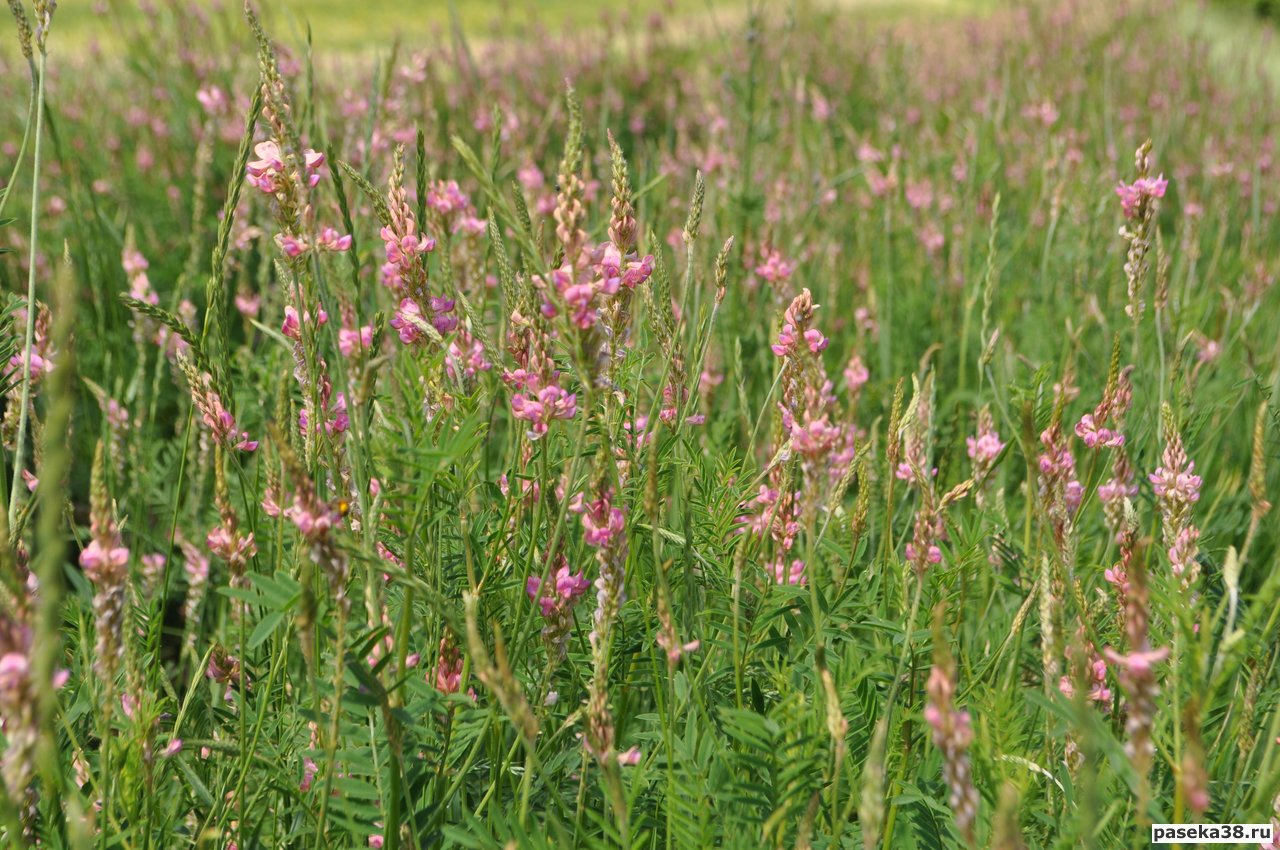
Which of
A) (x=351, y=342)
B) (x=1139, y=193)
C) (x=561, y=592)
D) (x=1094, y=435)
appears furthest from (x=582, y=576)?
(x=1139, y=193)

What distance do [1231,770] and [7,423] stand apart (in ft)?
5.91

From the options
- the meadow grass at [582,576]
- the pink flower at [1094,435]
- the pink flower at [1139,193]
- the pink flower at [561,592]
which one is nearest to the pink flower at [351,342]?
the meadow grass at [582,576]

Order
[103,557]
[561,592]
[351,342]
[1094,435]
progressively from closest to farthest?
[103,557], [351,342], [561,592], [1094,435]

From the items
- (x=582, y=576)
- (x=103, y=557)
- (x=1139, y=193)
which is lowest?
(x=582, y=576)

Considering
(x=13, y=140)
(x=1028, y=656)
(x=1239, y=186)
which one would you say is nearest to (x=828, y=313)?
(x=1028, y=656)

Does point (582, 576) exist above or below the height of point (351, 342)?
below

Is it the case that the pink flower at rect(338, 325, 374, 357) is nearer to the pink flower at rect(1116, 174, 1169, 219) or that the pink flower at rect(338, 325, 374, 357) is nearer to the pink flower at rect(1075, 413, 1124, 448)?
the pink flower at rect(1075, 413, 1124, 448)

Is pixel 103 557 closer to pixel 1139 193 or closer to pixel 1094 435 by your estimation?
pixel 1094 435

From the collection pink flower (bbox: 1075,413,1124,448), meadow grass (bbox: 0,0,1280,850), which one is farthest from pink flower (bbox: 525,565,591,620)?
pink flower (bbox: 1075,413,1124,448)

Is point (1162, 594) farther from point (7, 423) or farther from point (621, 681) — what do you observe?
point (7, 423)

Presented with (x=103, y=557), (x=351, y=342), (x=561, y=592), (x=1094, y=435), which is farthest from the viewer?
(x=1094, y=435)

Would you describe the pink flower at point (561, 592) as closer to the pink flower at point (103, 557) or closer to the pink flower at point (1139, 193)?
the pink flower at point (103, 557)

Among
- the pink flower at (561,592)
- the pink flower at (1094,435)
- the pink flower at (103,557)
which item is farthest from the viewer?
the pink flower at (1094,435)

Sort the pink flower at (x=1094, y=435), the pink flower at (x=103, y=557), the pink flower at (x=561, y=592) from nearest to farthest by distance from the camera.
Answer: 1. the pink flower at (x=103, y=557)
2. the pink flower at (x=561, y=592)
3. the pink flower at (x=1094, y=435)
